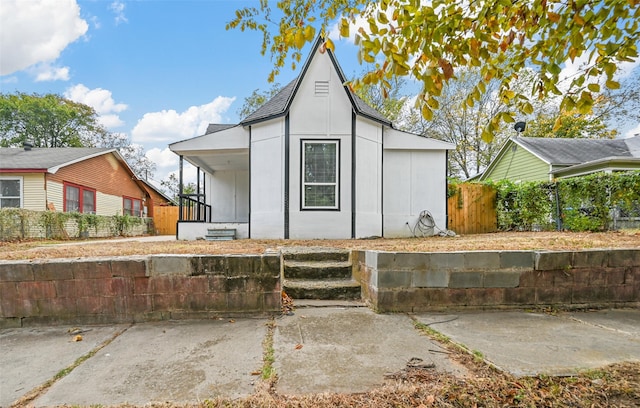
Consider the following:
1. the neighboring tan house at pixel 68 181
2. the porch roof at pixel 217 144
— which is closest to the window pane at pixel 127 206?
the neighboring tan house at pixel 68 181

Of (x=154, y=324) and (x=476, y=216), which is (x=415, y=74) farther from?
(x=476, y=216)

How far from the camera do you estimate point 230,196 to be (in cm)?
1130

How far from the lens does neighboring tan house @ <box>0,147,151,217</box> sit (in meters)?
12.4

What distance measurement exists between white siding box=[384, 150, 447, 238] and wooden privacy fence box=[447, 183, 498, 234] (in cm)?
207

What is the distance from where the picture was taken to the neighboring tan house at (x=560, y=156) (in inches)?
502

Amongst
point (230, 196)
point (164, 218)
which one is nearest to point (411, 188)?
point (230, 196)

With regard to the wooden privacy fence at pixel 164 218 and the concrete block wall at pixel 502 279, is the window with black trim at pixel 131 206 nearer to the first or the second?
the wooden privacy fence at pixel 164 218

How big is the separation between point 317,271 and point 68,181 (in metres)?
15.3

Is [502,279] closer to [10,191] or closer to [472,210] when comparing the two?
[472,210]

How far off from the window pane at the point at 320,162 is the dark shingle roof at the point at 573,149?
38.6 ft

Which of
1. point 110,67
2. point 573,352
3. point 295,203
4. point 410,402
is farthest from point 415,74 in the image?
point 110,67

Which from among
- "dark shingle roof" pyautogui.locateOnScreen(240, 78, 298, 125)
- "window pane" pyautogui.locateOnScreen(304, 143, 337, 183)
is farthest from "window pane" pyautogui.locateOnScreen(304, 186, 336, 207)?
"dark shingle roof" pyautogui.locateOnScreen(240, 78, 298, 125)

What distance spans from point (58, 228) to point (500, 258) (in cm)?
1410

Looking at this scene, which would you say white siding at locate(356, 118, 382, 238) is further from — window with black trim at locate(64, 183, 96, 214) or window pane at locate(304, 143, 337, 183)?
window with black trim at locate(64, 183, 96, 214)
